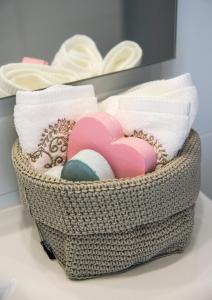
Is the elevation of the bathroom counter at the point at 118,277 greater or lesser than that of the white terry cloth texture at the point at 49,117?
lesser

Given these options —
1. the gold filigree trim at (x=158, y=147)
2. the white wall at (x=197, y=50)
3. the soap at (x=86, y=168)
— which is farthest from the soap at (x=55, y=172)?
the white wall at (x=197, y=50)

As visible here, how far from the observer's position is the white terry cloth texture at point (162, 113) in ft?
1.87

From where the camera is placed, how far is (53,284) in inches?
22.1

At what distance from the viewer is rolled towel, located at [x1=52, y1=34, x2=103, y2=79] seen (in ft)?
2.35

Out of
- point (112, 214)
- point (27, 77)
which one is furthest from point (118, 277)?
point (27, 77)

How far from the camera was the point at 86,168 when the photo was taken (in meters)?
0.54

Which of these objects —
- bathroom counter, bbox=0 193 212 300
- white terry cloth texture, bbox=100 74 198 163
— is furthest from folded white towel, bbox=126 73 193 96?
bathroom counter, bbox=0 193 212 300

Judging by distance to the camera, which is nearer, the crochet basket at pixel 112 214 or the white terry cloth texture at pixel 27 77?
the crochet basket at pixel 112 214

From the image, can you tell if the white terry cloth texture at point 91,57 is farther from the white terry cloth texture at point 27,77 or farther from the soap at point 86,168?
the soap at point 86,168

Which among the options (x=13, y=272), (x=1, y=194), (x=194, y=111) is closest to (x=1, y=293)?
(x=13, y=272)

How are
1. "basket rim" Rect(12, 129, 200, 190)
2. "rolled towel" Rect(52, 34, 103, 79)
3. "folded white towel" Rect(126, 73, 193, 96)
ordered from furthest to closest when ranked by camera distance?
"rolled towel" Rect(52, 34, 103, 79), "folded white towel" Rect(126, 73, 193, 96), "basket rim" Rect(12, 129, 200, 190)

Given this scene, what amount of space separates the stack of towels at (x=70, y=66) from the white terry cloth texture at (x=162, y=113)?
0.11 meters

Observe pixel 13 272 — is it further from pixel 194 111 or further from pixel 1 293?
pixel 194 111

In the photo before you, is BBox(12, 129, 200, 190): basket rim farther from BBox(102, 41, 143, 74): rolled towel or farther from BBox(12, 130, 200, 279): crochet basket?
BBox(102, 41, 143, 74): rolled towel
